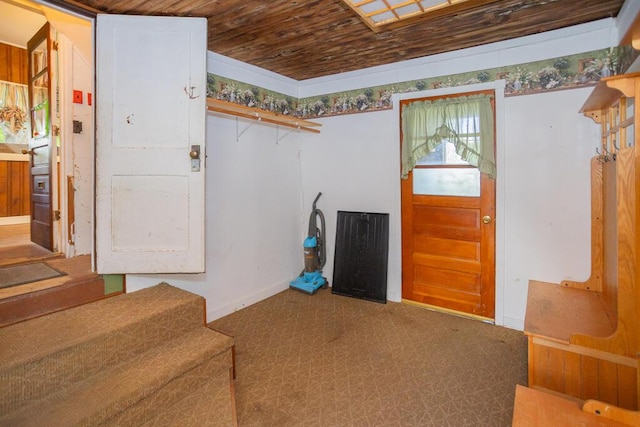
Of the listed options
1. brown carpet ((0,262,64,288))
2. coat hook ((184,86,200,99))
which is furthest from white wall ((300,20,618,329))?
brown carpet ((0,262,64,288))

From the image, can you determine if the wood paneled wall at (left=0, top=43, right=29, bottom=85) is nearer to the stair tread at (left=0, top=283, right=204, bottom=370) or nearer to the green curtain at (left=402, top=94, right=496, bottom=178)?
the stair tread at (left=0, top=283, right=204, bottom=370)

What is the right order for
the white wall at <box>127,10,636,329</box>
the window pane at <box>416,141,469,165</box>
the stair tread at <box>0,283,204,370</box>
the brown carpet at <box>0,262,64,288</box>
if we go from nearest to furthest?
the stair tread at <box>0,283,204,370</box> → the brown carpet at <box>0,262,64,288</box> → the white wall at <box>127,10,636,329</box> → the window pane at <box>416,141,469,165</box>

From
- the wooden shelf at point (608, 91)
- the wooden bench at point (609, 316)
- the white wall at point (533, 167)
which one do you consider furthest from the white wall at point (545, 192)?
the wooden bench at point (609, 316)

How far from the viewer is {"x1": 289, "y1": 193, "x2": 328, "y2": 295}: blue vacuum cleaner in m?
3.91

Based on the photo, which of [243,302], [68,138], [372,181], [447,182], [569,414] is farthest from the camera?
[372,181]

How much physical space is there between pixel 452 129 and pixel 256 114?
73.7 inches

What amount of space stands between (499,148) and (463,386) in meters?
2.01

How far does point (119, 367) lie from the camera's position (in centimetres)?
192

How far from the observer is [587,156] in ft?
8.73

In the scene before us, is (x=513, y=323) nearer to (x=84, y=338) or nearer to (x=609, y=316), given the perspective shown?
(x=609, y=316)

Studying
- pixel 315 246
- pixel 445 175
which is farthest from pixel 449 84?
pixel 315 246

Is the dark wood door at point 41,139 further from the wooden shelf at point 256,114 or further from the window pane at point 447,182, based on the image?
the window pane at point 447,182

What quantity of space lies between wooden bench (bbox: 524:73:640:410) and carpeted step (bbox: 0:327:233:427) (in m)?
1.89

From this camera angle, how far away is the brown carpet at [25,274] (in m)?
2.27
